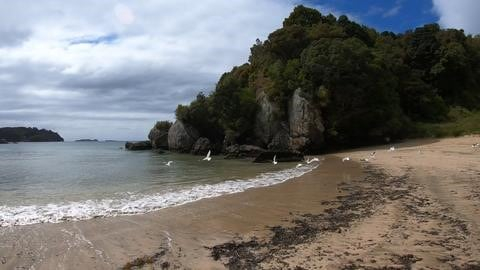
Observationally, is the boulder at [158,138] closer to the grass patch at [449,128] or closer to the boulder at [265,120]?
the boulder at [265,120]

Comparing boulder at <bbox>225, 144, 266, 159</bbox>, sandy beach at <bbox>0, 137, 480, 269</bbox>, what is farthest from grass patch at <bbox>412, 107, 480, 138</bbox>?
sandy beach at <bbox>0, 137, 480, 269</bbox>

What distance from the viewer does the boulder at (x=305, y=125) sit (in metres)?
37.1

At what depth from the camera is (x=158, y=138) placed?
61312 mm

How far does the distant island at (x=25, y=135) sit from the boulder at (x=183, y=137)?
397 feet

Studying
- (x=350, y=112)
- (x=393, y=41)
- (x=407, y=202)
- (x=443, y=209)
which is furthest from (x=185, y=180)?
(x=393, y=41)

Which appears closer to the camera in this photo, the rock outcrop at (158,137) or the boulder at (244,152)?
the boulder at (244,152)

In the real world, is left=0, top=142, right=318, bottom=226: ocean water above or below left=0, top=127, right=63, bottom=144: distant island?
below

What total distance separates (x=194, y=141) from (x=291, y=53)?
1508 cm

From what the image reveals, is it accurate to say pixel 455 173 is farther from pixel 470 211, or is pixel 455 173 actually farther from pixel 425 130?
pixel 425 130

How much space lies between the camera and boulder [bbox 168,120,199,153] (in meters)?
50.5

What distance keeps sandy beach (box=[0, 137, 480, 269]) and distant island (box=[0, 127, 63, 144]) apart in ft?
522

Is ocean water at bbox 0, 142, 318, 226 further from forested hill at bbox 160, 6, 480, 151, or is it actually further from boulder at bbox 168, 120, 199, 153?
boulder at bbox 168, 120, 199, 153

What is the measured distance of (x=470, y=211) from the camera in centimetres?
1022

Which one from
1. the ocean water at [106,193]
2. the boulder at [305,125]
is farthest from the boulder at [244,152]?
the ocean water at [106,193]
